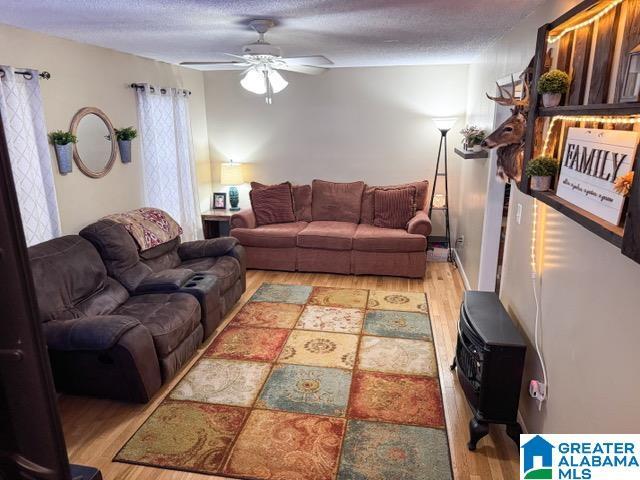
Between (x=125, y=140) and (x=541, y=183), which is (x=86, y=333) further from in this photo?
(x=541, y=183)

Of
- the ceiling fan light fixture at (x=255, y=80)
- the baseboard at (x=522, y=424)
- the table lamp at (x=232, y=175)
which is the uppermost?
the ceiling fan light fixture at (x=255, y=80)

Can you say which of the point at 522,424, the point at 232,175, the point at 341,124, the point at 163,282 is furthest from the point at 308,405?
the point at 341,124

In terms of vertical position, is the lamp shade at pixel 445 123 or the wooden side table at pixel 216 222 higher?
the lamp shade at pixel 445 123

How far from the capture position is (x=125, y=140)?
4.07 meters

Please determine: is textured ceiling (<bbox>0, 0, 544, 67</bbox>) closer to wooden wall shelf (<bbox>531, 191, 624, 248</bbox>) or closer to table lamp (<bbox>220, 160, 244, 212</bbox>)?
wooden wall shelf (<bbox>531, 191, 624, 248</bbox>)

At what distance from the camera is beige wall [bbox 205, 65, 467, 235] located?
5.45 m

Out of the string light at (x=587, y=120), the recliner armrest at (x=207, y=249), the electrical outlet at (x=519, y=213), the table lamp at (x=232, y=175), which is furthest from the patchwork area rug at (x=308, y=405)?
the table lamp at (x=232, y=175)

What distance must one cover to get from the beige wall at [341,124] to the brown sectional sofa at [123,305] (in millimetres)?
2141

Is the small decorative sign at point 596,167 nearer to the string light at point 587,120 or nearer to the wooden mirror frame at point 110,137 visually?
the string light at point 587,120

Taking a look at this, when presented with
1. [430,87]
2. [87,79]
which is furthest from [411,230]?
[87,79]

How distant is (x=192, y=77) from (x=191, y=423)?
437 centimetres

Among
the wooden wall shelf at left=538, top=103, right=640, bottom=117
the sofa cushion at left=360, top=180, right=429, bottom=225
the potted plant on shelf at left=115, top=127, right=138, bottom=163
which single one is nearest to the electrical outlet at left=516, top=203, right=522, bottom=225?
the wooden wall shelf at left=538, top=103, right=640, bottom=117

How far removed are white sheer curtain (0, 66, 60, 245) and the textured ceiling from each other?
40 cm

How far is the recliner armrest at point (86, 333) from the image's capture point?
8.21 ft
